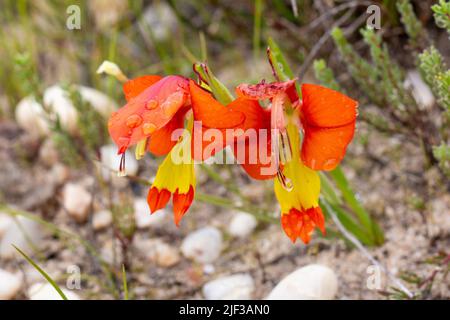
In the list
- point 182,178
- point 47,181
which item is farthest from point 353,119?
point 47,181

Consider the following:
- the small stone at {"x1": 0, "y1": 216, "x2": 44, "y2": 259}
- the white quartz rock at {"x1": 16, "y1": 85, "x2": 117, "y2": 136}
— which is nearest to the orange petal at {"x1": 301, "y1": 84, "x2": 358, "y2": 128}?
the small stone at {"x1": 0, "y1": 216, "x2": 44, "y2": 259}

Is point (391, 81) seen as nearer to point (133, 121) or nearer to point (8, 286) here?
point (133, 121)

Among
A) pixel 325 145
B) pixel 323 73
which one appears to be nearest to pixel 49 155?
pixel 323 73

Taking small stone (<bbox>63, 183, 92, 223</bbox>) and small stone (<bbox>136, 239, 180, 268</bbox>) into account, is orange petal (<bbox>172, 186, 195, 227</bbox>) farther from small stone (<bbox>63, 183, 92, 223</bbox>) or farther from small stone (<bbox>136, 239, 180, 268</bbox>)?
small stone (<bbox>63, 183, 92, 223</bbox>)

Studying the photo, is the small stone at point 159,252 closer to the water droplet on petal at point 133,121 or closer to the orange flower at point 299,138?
the orange flower at point 299,138

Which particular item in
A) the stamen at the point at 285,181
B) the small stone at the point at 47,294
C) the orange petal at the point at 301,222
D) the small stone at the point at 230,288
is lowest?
the small stone at the point at 230,288

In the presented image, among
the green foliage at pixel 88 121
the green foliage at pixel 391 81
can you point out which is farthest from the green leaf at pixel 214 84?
the green foliage at pixel 88 121
